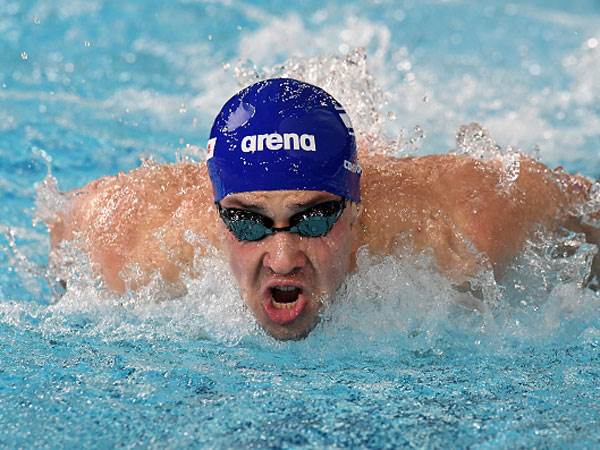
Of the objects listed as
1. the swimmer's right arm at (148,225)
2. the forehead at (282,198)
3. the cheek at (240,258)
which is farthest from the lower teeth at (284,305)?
the swimmer's right arm at (148,225)

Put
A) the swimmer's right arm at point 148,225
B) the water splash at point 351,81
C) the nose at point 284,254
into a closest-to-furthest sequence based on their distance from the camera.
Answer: the nose at point 284,254 < the swimmer's right arm at point 148,225 < the water splash at point 351,81

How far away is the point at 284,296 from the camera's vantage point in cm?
275

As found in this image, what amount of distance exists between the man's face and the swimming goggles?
0.04 feet

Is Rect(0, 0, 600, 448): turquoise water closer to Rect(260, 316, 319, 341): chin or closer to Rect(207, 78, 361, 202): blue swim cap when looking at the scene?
Rect(260, 316, 319, 341): chin

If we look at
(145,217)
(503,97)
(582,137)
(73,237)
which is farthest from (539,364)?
(503,97)

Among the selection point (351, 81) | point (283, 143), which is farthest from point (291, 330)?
point (351, 81)

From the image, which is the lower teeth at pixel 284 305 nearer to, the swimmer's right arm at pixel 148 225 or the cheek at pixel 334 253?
the cheek at pixel 334 253

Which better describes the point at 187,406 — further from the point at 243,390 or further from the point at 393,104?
the point at 393,104

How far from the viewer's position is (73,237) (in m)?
3.42

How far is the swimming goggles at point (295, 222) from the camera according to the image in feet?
8.63

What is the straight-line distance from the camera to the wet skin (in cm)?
267

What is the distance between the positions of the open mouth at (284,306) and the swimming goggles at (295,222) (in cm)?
17

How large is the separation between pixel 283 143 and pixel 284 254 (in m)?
0.32

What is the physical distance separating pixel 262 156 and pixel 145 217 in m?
0.77
